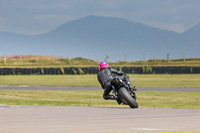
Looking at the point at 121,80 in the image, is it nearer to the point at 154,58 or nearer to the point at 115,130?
the point at 115,130

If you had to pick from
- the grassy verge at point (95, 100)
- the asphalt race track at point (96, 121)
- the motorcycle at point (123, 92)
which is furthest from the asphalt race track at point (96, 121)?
the grassy verge at point (95, 100)

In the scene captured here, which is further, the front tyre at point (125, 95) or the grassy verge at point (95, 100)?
the grassy verge at point (95, 100)

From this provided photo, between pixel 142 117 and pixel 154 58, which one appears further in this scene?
pixel 154 58

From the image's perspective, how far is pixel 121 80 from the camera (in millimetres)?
15992

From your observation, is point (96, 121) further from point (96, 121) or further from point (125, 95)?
point (125, 95)

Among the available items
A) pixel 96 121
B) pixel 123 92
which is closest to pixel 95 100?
pixel 123 92

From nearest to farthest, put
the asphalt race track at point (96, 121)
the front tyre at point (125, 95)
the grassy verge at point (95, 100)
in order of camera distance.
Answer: the asphalt race track at point (96, 121)
the front tyre at point (125, 95)
the grassy verge at point (95, 100)

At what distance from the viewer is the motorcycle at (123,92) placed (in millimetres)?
15816

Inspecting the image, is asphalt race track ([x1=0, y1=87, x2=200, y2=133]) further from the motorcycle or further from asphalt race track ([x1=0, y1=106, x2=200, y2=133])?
the motorcycle

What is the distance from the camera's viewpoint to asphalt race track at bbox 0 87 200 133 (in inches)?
440

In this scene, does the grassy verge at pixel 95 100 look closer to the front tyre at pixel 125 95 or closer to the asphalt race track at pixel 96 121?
the front tyre at pixel 125 95

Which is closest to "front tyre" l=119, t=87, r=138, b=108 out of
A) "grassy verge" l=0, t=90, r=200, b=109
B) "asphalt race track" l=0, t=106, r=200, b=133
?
"asphalt race track" l=0, t=106, r=200, b=133

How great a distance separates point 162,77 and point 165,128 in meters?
44.3

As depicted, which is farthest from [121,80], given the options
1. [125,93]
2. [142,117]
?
[142,117]
